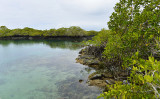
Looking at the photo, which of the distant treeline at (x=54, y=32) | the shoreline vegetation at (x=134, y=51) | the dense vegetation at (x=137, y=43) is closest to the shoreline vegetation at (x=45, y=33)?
the distant treeline at (x=54, y=32)

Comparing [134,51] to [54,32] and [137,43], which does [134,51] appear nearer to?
[137,43]

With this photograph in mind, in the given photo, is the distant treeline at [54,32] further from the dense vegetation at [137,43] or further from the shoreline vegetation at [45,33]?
the dense vegetation at [137,43]

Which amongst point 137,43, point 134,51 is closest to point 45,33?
point 134,51

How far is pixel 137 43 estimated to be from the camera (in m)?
5.91

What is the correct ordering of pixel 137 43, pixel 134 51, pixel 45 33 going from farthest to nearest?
1. pixel 45 33
2. pixel 134 51
3. pixel 137 43

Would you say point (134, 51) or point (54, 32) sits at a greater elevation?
point (54, 32)

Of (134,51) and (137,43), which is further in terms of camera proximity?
(134,51)

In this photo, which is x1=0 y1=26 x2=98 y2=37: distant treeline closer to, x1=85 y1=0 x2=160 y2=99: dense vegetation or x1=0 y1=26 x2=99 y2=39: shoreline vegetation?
x1=0 y1=26 x2=99 y2=39: shoreline vegetation

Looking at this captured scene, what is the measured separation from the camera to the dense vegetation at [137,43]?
3.30 metres

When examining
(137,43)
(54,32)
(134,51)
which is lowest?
(134,51)

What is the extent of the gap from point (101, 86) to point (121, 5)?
27.3 feet

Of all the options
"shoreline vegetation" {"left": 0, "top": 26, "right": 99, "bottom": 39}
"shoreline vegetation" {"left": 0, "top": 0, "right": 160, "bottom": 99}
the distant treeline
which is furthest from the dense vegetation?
"shoreline vegetation" {"left": 0, "top": 26, "right": 99, "bottom": 39}

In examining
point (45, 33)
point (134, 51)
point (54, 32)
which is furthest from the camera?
point (45, 33)

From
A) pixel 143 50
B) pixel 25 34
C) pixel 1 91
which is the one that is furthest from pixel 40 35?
pixel 143 50
